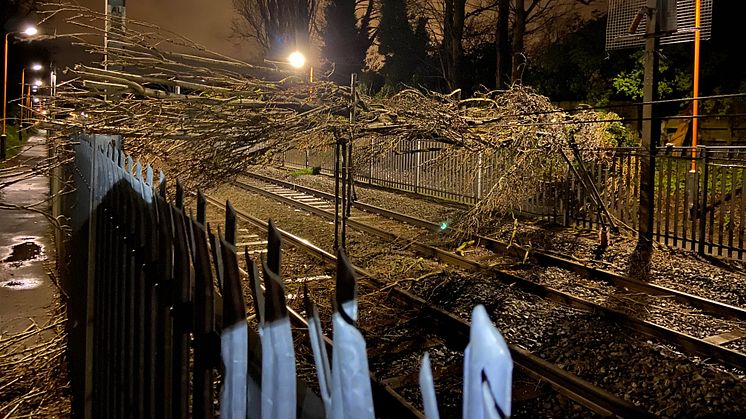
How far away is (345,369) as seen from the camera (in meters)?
1.23

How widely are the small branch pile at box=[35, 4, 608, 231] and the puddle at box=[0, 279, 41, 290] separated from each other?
6.90ft

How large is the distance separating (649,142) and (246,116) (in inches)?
285

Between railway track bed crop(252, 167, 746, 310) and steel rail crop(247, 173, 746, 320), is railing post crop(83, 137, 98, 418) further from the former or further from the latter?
railway track bed crop(252, 167, 746, 310)

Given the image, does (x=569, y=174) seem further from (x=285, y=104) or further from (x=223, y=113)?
(x=223, y=113)

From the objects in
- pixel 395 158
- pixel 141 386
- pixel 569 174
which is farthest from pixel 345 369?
pixel 395 158

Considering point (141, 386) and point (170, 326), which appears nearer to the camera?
point (170, 326)

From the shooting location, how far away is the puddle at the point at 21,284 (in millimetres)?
7783

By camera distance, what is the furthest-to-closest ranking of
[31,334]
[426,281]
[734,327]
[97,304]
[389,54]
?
[389,54] < [426,281] < [734,327] < [31,334] < [97,304]

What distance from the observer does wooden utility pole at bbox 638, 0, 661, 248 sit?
1114 centimetres

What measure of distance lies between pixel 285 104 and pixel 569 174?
6784 mm

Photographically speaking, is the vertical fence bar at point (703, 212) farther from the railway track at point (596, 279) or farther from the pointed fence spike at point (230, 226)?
the pointed fence spike at point (230, 226)

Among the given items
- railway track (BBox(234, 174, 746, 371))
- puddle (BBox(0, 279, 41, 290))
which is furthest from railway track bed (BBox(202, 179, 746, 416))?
puddle (BBox(0, 279, 41, 290))

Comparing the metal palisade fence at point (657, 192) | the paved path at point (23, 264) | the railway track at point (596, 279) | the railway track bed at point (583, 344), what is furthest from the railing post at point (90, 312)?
the metal palisade fence at point (657, 192)

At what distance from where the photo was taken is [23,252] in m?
9.96
